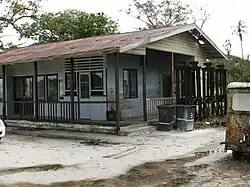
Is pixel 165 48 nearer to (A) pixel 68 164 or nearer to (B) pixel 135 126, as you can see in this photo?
(B) pixel 135 126

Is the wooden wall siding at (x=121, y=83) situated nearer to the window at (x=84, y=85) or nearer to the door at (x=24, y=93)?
the window at (x=84, y=85)

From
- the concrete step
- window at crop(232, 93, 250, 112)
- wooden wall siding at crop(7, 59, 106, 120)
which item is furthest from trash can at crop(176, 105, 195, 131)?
window at crop(232, 93, 250, 112)

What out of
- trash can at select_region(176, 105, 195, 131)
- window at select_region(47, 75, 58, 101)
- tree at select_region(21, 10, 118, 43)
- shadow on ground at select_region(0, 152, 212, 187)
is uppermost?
tree at select_region(21, 10, 118, 43)

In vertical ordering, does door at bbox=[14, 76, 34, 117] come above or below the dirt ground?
above

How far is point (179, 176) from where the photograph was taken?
758 cm

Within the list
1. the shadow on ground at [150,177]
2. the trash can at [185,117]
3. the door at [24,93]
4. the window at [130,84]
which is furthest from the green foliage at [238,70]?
the shadow on ground at [150,177]

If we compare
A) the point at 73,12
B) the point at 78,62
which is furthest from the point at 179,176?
the point at 73,12

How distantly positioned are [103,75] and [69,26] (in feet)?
65.8

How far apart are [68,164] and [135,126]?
586 cm

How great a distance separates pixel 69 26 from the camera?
36.0 meters

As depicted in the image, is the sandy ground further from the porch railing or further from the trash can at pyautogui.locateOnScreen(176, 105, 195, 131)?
the porch railing

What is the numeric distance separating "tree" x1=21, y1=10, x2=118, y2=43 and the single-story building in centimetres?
1495

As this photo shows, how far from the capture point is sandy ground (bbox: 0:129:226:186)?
8109 millimetres

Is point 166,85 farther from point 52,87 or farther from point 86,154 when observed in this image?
point 86,154
